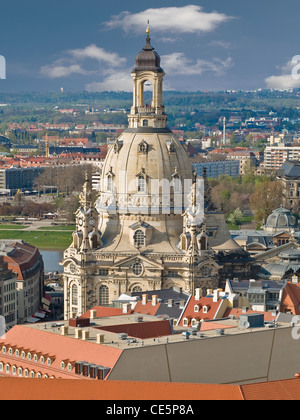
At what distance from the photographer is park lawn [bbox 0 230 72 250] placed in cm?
12862

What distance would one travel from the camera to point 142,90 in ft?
272

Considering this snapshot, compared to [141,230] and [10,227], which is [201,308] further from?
[10,227]

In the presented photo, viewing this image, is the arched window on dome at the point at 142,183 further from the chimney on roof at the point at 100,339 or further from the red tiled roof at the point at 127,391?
the red tiled roof at the point at 127,391

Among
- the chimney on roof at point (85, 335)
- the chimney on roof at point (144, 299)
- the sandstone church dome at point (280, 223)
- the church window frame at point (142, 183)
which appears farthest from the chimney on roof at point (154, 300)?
the sandstone church dome at point (280, 223)

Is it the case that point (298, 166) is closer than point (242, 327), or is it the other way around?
point (242, 327)

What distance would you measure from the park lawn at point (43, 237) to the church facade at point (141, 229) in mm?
45800

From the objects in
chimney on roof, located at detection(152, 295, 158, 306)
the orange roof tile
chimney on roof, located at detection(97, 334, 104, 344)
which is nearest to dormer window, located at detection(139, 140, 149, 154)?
chimney on roof, located at detection(152, 295, 158, 306)

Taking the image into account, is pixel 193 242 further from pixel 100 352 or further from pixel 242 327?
pixel 100 352

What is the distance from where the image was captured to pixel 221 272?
81.0 m

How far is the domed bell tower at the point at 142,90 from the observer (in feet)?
266

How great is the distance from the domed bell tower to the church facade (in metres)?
0.38

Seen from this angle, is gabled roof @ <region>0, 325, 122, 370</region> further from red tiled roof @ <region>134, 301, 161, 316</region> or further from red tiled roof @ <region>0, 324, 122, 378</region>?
red tiled roof @ <region>134, 301, 161, 316</region>
